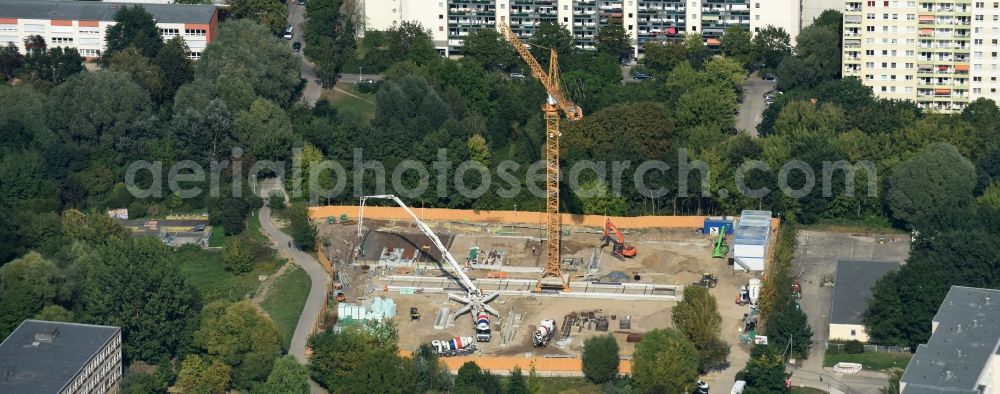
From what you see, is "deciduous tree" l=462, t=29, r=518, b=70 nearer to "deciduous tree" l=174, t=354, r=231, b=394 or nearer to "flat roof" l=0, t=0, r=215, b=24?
"flat roof" l=0, t=0, r=215, b=24

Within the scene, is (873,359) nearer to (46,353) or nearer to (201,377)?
(201,377)

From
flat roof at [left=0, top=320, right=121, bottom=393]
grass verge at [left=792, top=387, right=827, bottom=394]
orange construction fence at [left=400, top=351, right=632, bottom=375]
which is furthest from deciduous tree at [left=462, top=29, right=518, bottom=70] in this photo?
grass verge at [left=792, top=387, right=827, bottom=394]

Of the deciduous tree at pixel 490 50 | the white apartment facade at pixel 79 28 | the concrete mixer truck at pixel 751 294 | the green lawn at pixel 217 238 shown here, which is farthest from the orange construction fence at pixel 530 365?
the white apartment facade at pixel 79 28

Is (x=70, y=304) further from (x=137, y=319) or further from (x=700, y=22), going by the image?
(x=700, y=22)

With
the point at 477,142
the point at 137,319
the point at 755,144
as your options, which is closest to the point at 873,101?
the point at 755,144

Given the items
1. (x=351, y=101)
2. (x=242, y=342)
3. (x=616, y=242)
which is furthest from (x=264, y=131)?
(x=242, y=342)

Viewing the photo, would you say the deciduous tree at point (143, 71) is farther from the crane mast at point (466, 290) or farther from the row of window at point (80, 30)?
the crane mast at point (466, 290)

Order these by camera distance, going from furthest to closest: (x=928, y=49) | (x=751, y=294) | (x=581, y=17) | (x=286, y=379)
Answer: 1. (x=581, y=17)
2. (x=928, y=49)
3. (x=751, y=294)
4. (x=286, y=379)
